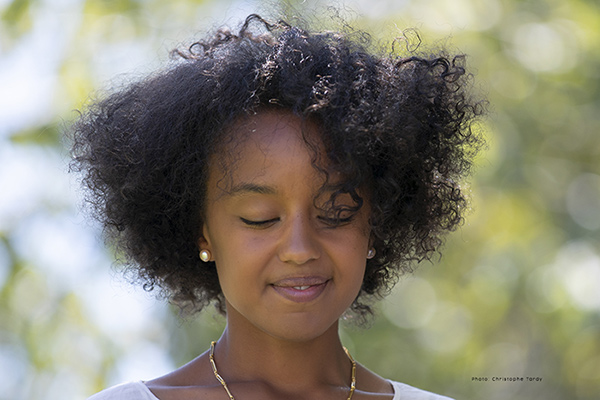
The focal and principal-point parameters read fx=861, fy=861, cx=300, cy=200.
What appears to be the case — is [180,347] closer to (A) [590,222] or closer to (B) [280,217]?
(A) [590,222]

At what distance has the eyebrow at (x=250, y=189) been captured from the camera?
2541mm

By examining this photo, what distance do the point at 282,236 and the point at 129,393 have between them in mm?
795

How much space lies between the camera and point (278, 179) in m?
2.54

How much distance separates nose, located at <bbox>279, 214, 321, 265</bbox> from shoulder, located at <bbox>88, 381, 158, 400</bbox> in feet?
2.29

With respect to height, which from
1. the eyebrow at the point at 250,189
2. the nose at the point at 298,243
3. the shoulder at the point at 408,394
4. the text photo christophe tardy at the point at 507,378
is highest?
the text photo christophe tardy at the point at 507,378

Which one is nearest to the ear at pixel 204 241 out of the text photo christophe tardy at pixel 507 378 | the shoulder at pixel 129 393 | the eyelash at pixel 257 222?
the eyelash at pixel 257 222

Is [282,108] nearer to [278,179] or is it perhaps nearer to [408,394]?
[278,179]

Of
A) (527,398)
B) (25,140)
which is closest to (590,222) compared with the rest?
(527,398)

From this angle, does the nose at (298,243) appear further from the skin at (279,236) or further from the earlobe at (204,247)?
the earlobe at (204,247)

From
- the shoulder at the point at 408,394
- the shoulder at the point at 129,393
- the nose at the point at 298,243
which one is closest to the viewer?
the nose at the point at 298,243

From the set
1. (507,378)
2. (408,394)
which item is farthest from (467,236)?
(408,394)

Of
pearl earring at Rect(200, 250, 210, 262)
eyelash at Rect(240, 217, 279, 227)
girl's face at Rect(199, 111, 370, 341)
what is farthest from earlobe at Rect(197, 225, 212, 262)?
eyelash at Rect(240, 217, 279, 227)

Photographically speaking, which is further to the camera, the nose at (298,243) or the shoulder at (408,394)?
the shoulder at (408,394)

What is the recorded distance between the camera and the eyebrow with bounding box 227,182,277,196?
2.54 m
